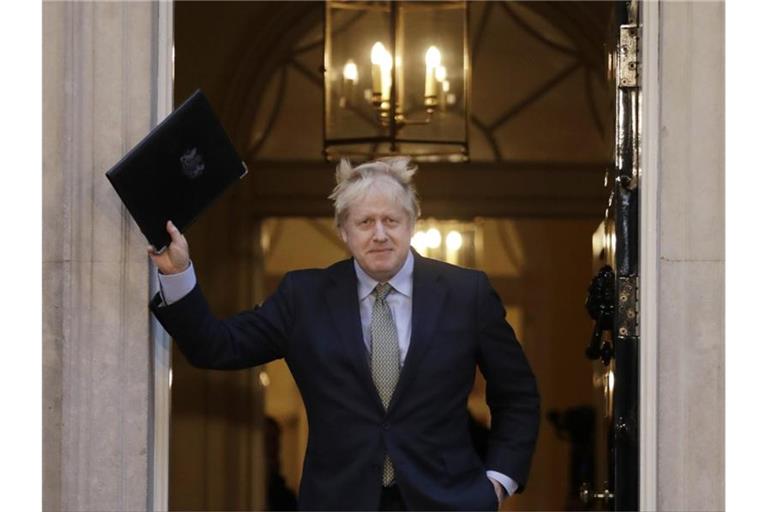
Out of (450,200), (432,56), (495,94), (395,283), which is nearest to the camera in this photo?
(395,283)

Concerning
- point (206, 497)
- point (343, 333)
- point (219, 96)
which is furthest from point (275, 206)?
point (343, 333)

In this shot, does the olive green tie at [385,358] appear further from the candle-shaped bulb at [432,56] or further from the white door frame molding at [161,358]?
the candle-shaped bulb at [432,56]

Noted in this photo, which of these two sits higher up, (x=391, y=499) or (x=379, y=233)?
(x=379, y=233)

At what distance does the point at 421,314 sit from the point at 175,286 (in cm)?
67

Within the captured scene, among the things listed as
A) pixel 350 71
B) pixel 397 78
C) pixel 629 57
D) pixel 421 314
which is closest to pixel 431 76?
pixel 397 78

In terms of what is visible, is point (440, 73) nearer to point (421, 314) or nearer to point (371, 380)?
point (421, 314)

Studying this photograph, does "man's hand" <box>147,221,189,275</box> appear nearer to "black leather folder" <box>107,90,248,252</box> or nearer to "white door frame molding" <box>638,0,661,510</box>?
"black leather folder" <box>107,90,248,252</box>

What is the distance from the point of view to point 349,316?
4875 mm

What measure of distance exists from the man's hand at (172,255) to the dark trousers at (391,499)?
0.81m

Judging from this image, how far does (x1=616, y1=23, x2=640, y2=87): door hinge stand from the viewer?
4.98m

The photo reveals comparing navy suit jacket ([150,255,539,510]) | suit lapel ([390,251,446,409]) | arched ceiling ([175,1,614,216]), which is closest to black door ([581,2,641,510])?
navy suit jacket ([150,255,539,510])

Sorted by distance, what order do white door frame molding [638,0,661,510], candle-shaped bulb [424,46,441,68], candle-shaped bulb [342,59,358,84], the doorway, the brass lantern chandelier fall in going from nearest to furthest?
white door frame molding [638,0,661,510], the brass lantern chandelier, candle-shaped bulb [424,46,441,68], candle-shaped bulb [342,59,358,84], the doorway

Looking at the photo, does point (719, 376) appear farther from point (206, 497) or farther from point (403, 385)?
point (206, 497)

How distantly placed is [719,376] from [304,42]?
575 cm
